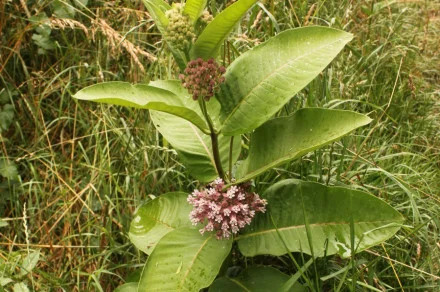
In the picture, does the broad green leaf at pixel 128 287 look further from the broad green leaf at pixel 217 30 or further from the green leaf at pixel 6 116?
the green leaf at pixel 6 116

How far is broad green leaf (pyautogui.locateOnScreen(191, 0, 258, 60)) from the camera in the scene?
1.47m

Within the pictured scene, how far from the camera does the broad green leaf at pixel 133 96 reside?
1499mm

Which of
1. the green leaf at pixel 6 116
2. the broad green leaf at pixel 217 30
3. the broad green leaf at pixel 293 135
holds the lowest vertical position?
the green leaf at pixel 6 116

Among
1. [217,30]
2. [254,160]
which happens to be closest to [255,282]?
[254,160]

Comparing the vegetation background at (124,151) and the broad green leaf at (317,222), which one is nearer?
the broad green leaf at (317,222)

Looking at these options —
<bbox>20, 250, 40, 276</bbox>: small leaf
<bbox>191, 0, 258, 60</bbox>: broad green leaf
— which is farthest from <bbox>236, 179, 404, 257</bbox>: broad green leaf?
<bbox>20, 250, 40, 276</bbox>: small leaf

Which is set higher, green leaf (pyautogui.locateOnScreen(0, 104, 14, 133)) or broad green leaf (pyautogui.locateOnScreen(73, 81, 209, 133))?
broad green leaf (pyautogui.locateOnScreen(73, 81, 209, 133))

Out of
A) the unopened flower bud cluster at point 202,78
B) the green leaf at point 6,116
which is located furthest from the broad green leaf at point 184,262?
the green leaf at point 6,116

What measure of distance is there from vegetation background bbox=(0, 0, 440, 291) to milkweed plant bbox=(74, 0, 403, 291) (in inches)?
9.3

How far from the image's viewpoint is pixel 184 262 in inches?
65.7

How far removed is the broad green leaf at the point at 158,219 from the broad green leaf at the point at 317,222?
9.1 inches

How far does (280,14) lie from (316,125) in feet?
5.63

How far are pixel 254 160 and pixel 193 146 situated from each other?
0.78 feet

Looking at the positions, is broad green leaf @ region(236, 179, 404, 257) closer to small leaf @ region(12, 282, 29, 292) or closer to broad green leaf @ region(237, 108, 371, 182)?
broad green leaf @ region(237, 108, 371, 182)
